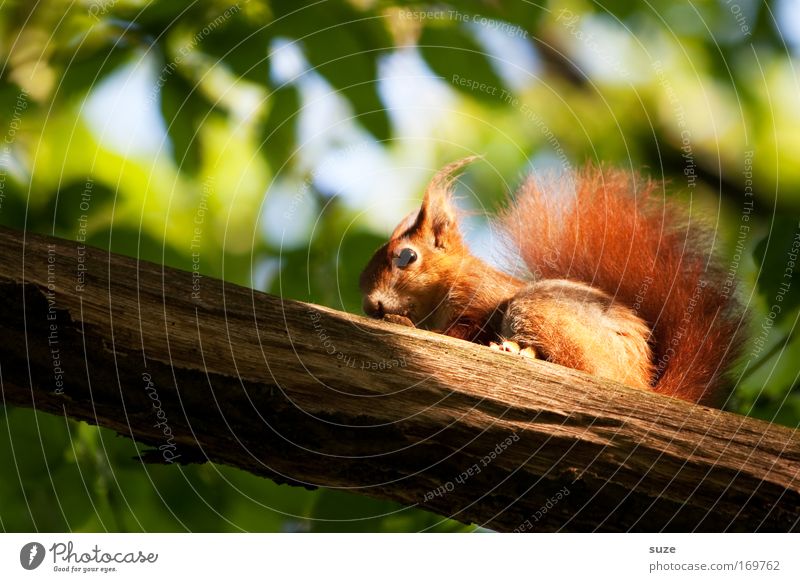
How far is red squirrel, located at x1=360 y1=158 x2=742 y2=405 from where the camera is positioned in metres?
1.24

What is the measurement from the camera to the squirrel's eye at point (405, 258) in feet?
4.85

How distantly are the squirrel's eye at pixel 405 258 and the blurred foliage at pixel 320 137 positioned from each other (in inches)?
2.1

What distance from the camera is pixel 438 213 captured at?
1.57 meters

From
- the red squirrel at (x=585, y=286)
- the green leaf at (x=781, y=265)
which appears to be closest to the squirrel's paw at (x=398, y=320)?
the red squirrel at (x=585, y=286)

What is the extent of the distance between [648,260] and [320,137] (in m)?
0.64

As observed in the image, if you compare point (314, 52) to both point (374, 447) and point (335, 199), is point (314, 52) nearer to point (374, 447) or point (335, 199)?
point (335, 199)

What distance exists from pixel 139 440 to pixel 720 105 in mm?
1310

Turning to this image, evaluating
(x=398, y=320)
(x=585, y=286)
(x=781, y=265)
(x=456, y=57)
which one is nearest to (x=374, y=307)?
(x=398, y=320)

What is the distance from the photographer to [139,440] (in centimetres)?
→ 90

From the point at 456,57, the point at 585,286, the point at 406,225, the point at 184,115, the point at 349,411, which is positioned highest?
the point at 456,57

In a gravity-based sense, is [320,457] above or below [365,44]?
below

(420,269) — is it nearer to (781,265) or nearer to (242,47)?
(242,47)
